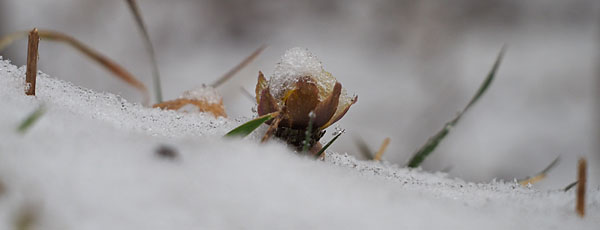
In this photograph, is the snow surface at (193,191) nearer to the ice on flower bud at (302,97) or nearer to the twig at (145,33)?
the ice on flower bud at (302,97)

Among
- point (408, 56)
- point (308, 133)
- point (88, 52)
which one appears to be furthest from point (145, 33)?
point (408, 56)

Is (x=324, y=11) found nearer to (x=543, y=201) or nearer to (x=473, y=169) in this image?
(x=473, y=169)

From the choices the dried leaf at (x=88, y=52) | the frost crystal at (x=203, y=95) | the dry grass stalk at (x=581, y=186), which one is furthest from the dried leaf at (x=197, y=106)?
the dry grass stalk at (x=581, y=186)

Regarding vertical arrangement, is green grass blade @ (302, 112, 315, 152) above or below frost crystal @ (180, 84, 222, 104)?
below

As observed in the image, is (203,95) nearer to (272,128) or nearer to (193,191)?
(272,128)

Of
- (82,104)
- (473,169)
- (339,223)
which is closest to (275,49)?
(473,169)

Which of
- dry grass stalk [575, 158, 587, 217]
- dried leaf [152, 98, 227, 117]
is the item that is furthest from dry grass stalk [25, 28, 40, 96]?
dry grass stalk [575, 158, 587, 217]

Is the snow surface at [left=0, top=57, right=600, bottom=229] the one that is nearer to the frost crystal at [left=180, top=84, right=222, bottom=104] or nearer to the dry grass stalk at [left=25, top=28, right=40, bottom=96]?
the dry grass stalk at [left=25, top=28, right=40, bottom=96]
